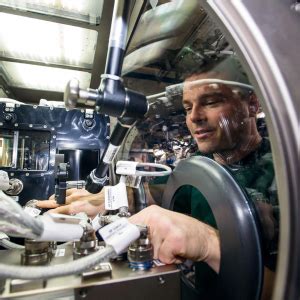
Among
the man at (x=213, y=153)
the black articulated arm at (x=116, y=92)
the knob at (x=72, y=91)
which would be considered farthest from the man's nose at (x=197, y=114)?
the knob at (x=72, y=91)

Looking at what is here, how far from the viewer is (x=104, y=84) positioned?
0.37 m

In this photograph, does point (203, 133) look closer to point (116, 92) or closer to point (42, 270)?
point (116, 92)

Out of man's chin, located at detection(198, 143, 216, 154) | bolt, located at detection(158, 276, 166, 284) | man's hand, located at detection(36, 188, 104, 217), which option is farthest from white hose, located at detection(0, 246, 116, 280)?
man's hand, located at detection(36, 188, 104, 217)

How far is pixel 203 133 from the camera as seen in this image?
69 centimetres

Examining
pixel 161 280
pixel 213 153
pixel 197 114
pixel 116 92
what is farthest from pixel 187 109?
pixel 161 280

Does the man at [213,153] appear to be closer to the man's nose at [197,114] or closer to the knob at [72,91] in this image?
the man's nose at [197,114]

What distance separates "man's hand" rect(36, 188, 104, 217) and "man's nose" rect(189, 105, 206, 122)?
0.41 m

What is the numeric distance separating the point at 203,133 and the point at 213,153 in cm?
7

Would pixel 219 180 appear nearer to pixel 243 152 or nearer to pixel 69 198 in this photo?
pixel 243 152

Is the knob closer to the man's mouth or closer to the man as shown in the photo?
the man

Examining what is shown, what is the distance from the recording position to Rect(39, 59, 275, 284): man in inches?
16.6

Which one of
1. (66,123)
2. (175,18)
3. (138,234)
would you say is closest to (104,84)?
(138,234)

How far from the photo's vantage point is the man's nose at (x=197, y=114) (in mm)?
688

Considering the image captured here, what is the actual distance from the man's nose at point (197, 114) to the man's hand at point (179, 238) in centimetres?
33
